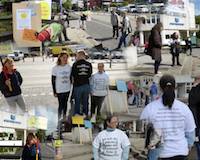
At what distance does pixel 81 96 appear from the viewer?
351 inches

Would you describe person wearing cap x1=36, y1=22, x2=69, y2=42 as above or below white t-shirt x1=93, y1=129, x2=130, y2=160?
above

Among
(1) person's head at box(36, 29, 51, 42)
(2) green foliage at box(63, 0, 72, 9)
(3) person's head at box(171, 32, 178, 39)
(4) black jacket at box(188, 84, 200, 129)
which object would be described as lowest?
(4) black jacket at box(188, 84, 200, 129)

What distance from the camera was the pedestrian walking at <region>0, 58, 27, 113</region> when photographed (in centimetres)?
860

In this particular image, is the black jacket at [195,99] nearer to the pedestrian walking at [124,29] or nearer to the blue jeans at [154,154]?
the blue jeans at [154,154]

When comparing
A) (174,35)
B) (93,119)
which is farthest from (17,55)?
(174,35)

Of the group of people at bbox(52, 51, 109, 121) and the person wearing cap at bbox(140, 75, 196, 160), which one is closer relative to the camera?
the person wearing cap at bbox(140, 75, 196, 160)

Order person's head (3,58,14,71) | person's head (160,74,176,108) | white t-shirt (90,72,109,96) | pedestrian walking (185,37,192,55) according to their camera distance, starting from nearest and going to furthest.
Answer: person's head (160,74,176,108) < person's head (3,58,14,71) < white t-shirt (90,72,109,96) < pedestrian walking (185,37,192,55)

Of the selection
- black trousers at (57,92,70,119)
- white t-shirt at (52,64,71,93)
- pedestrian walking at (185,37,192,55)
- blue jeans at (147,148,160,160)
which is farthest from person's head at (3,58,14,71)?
blue jeans at (147,148,160,160)

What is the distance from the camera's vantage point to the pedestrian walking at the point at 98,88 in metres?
9.02

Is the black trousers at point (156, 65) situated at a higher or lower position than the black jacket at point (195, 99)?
lower

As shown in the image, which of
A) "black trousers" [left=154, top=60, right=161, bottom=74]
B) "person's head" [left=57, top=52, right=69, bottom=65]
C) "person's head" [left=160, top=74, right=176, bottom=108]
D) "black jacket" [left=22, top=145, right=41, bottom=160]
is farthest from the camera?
"black trousers" [left=154, top=60, right=161, bottom=74]

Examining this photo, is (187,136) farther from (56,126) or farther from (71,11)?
(71,11)

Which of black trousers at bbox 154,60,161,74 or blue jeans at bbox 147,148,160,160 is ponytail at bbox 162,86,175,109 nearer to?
blue jeans at bbox 147,148,160,160

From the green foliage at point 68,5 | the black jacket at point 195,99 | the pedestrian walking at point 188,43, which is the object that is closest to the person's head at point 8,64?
the green foliage at point 68,5
